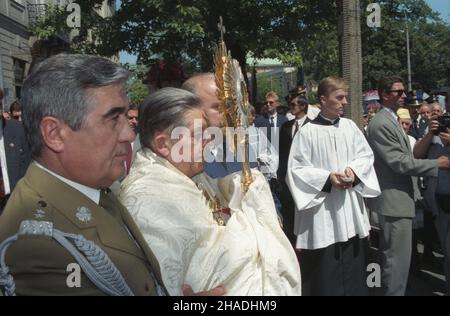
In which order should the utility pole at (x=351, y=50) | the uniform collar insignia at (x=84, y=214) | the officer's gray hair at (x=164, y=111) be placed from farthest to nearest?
the utility pole at (x=351, y=50), the officer's gray hair at (x=164, y=111), the uniform collar insignia at (x=84, y=214)

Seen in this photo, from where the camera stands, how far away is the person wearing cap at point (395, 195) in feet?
14.0

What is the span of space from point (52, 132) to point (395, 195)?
3534mm

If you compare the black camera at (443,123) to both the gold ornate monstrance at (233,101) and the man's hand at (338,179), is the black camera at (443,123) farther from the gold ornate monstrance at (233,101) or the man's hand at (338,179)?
the gold ornate monstrance at (233,101)

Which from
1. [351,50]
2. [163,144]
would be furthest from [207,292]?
[351,50]

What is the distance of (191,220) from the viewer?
71.1 inches

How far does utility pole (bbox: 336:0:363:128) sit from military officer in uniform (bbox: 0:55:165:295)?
497 centimetres

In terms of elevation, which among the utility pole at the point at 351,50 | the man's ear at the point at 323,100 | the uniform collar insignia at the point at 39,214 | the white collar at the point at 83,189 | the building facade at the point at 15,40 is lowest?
the uniform collar insignia at the point at 39,214

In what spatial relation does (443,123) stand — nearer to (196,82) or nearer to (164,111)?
(196,82)

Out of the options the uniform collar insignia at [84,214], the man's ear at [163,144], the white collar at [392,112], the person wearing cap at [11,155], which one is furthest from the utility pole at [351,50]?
the uniform collar insignia at [84,214]

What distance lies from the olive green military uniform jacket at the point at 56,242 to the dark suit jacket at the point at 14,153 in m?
4.32

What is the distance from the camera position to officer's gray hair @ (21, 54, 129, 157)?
4.44 ft

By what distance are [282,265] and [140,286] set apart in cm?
69

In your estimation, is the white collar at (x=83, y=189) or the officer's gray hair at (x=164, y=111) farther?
the officer's gray hair at (x=164, y=111)
